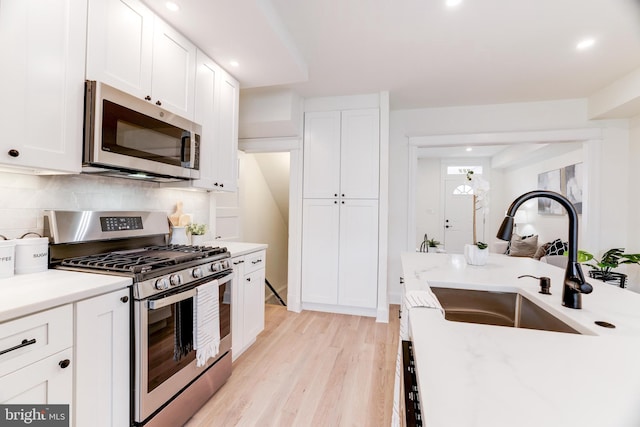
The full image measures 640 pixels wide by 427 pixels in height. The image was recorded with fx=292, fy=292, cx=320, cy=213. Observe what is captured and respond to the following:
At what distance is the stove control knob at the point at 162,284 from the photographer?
1.43 m

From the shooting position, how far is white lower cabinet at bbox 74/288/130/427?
116cm

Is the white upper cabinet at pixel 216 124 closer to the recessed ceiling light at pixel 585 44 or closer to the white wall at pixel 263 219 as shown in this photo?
the white wall at pixel 263 219

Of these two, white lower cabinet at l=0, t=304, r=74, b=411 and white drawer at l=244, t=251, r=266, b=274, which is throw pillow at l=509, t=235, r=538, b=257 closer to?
white drawer at l=244, t=251, r=266, b=274

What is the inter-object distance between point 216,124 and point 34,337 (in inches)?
70.8

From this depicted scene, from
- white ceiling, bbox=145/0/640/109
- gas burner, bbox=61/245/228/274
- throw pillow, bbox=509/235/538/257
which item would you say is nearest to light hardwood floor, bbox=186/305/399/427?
gas burner, bbox=61/245/228/274

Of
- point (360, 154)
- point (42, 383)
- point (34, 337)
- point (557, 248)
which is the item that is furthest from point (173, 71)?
point (557, 248)

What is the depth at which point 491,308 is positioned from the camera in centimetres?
148

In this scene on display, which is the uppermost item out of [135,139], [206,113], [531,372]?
[206,113]

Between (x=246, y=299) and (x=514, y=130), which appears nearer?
(x=246, y=299)

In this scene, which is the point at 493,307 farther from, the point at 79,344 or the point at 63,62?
the point at 63,62

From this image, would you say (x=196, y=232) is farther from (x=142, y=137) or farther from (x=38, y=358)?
(x=38, y=358)

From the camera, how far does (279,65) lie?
2.38 m

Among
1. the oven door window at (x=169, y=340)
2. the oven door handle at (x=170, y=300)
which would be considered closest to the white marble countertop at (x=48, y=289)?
the oven door handle at (x=170, y=300)

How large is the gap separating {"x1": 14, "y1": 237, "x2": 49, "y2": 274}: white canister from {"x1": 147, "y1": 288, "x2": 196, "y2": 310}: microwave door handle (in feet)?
1.81
